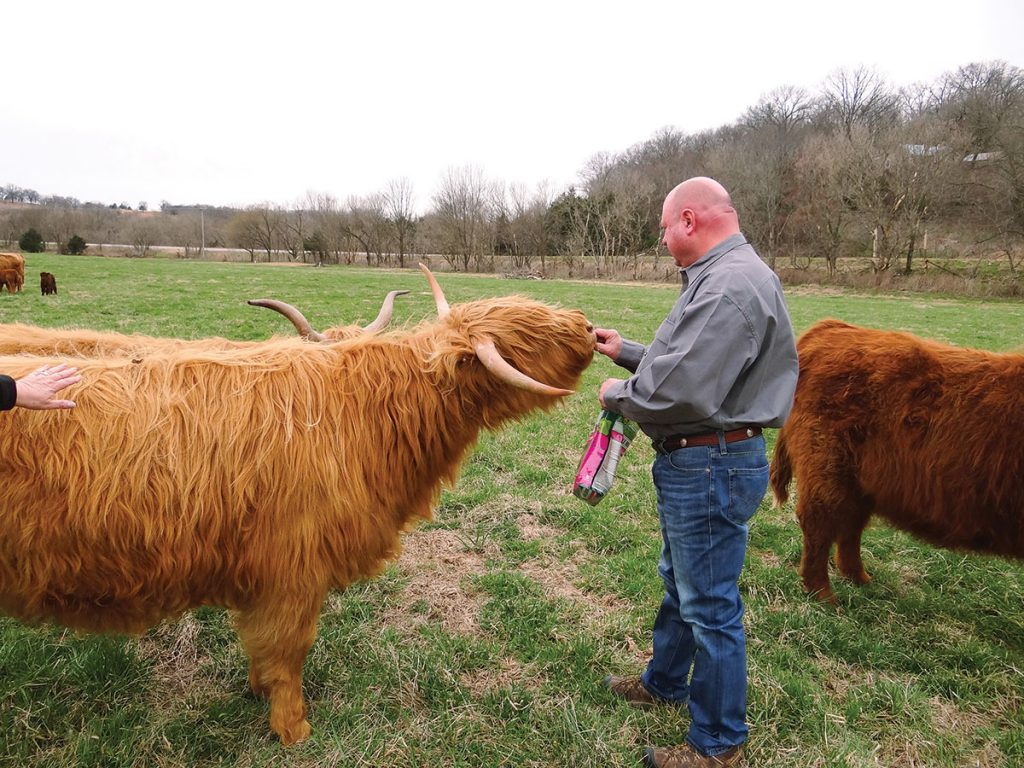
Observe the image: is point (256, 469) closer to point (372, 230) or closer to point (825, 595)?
point (825, 595)

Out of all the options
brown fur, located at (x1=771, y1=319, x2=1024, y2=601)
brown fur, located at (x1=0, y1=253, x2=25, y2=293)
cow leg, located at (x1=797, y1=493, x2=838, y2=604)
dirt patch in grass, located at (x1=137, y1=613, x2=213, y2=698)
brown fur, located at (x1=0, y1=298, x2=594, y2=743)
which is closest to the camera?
brown fur, located at (x1=0, y1=298, x2=594, y2=743)

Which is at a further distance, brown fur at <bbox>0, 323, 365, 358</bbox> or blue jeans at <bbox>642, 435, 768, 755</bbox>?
brown fur at <bbox>0, 323, 365, 358</bbox>

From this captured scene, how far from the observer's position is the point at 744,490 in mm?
2406

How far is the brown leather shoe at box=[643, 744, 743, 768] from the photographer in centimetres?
255

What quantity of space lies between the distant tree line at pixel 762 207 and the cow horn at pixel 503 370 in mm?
39031

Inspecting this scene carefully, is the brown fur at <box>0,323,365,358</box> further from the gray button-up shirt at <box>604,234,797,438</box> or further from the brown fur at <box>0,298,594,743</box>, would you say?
the gray button-up shirt at <box>604,234,797,438</box>

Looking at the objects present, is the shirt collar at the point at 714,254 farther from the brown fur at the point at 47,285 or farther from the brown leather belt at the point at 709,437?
the brown fur at the point at 47,285

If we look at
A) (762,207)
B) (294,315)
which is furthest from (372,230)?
(294,315)

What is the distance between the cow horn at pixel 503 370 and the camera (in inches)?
97.9

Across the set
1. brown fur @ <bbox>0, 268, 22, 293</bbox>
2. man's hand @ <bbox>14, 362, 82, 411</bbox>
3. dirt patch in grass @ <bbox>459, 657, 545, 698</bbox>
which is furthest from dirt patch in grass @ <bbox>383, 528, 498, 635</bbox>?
brown fur @ <bbox>0, 268, 22, 293</bbox>

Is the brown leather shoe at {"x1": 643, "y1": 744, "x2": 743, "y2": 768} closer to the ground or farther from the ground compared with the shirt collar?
closer to the ground

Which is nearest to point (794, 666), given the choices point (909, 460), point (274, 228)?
point (909, 460)

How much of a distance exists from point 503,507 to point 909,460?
3.06 metres

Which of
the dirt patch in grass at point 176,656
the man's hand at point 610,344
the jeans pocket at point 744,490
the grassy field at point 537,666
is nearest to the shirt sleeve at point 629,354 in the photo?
the man's hand at point 610,344
